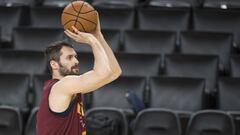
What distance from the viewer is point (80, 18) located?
12.8 feet

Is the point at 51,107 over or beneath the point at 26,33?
over

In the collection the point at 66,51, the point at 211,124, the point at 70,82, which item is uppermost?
the point at 66,51

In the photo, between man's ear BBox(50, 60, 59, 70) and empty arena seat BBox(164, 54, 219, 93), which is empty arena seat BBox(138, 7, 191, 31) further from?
man's ear BBox(50, 60, 59, 70)

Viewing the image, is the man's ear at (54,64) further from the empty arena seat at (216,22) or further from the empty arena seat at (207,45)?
the empty arena seat at (216,22)

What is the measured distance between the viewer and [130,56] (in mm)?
6852

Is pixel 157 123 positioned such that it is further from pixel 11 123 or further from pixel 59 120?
pixel 59 120

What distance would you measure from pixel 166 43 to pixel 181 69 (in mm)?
456

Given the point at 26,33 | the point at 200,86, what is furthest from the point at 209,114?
the point at 26,33

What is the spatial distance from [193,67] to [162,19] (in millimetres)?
959


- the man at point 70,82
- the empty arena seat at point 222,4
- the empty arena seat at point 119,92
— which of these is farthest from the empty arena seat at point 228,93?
the man at point 70,82

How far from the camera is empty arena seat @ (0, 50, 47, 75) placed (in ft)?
22.8

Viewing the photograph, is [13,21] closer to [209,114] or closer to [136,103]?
[136,103]

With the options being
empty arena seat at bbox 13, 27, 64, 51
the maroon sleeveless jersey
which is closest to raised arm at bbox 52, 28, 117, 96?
the maroon sleeveless jersey

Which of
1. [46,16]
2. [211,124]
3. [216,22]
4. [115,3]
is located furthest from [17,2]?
[211,124]
